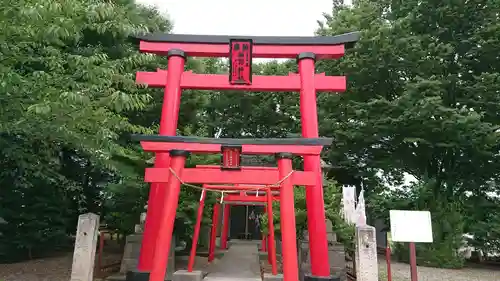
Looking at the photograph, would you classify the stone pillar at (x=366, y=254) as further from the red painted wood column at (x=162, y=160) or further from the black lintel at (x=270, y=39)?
the black lintel at (x=270, y=39)

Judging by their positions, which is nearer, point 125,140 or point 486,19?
point 125,140

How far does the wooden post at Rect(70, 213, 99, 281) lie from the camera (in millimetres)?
8438

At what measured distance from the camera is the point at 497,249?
1608 centimetres

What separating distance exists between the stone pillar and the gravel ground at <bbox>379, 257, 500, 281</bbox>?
3.59 meters

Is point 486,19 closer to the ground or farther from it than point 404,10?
closer to the ground

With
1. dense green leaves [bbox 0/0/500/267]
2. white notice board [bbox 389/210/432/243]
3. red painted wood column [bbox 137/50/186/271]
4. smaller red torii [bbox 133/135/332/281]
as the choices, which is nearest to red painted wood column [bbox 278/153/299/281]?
smaller red torii [bbox 133/135/332/281]

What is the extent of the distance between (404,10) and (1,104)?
18291 millimetres

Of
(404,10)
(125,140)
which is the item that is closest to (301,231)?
(125,140)

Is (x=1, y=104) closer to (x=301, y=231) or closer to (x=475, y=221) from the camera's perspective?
(x=301, y=231)

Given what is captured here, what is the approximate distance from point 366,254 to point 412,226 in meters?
2.40

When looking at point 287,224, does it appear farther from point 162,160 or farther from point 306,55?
point 306,55

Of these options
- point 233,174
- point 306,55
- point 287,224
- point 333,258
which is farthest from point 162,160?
point 333,258

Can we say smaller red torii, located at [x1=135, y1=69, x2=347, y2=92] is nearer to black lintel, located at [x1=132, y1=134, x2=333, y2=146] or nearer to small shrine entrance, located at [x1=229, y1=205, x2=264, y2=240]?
black lintel, located at [x1=132, y1=134, x2=333, y2=146]

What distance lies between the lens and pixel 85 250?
856 centimetres
